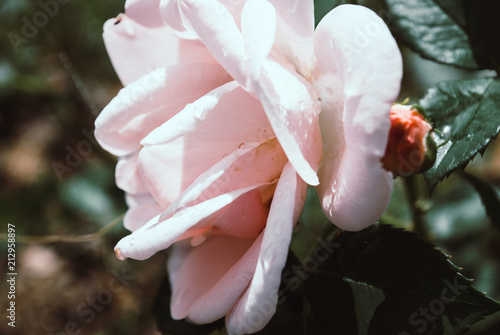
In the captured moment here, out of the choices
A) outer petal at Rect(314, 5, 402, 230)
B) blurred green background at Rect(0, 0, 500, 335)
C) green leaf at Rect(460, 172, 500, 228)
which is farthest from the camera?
blurred green background at Rect(0, 0, 500, 335)

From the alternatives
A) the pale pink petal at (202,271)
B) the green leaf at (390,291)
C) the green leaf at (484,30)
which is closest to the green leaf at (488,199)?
the green leaf at (484,30)

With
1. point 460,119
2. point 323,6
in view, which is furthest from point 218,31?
point 460,119

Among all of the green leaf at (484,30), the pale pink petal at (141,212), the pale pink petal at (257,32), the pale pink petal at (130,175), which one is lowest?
the green leaf at (484,30)

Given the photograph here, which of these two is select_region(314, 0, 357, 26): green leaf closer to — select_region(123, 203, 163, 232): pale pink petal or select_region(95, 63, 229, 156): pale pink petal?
select_region(95, 63, 229, 156): pale pink petal

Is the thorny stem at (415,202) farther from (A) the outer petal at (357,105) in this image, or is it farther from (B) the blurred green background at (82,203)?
(A) the outer petal at (357,105)

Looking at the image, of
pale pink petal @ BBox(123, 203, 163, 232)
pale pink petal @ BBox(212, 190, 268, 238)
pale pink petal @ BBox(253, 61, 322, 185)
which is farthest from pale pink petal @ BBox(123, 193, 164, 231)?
pale pink petal @ BBox(253, 61, 322, 185)

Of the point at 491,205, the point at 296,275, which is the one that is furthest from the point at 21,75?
the point at 491,205

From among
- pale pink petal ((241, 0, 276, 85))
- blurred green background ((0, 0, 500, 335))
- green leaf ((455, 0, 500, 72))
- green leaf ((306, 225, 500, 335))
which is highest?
pale pink petal ((241, 0, 276, 85))
